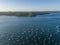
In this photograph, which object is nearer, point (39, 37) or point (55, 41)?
point (55, 41)

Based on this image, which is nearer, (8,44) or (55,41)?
(8,44)

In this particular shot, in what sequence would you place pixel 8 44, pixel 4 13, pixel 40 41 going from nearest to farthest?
pixel 8 44 < pixel 40 41 < pixel 4 13

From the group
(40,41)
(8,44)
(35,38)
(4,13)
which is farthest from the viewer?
(4,13)

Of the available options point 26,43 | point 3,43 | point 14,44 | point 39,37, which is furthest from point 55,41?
point 3,43

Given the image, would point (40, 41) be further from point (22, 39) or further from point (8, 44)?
point (8, 44)

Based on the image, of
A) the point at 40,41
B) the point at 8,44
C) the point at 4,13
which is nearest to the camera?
the point at 8,44

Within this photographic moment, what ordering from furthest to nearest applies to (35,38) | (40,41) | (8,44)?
(35,38), (40,41), (8,44)

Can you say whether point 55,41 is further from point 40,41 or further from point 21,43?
point 21,43

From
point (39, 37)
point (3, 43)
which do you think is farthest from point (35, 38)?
point (3, 43)
